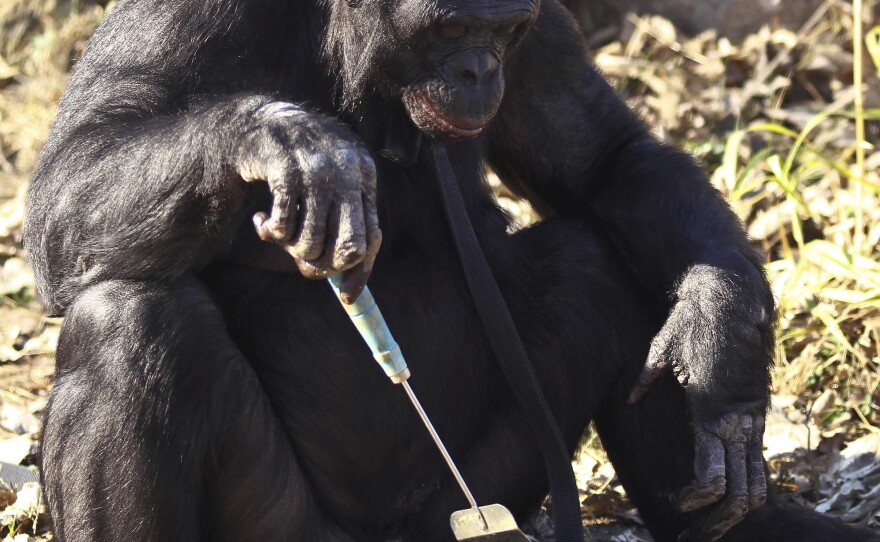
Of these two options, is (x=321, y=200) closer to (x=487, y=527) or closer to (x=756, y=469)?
(x=487, y=527)

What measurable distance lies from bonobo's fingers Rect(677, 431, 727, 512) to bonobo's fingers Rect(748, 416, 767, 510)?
11 cm

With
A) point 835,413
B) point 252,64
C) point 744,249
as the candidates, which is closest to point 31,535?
point 252,64

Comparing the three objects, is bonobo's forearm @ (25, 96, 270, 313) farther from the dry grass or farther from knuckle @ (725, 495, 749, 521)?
the dry grass

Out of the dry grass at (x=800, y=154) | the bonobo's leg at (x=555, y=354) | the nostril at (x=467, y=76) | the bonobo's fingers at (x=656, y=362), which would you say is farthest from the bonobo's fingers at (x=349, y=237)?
the dry grass at (x=800, y=154)

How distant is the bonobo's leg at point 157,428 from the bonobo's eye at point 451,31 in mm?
1069

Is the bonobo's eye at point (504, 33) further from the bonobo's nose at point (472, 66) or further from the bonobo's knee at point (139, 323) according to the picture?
the bonobo's knee at point (139, 323)

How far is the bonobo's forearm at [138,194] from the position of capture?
3.62m

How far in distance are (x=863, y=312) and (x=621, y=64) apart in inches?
114

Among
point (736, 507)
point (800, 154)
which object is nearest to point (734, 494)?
point (736, 507)

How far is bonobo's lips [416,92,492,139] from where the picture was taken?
12.8 feet

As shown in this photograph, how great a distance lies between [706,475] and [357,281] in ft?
4.73

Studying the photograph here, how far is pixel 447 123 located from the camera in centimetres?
392

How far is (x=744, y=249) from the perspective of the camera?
14.8ft

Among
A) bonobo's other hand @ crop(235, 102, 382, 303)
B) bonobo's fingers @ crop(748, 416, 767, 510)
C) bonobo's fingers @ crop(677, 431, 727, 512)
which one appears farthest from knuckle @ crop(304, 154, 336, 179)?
bonobo's fingers @ crop(748, 416, 767, 510)
